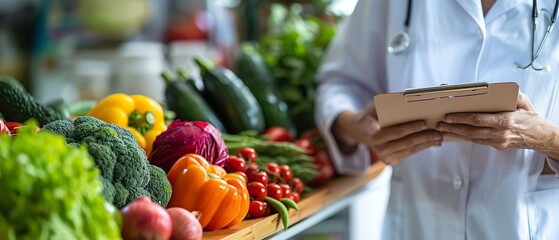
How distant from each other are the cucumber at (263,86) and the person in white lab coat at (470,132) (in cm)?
43

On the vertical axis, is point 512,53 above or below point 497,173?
above

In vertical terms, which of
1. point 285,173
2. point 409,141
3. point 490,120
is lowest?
point 285,173

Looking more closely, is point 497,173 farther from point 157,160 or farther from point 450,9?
point 157,160

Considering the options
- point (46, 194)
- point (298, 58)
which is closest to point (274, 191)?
point (46, 194)

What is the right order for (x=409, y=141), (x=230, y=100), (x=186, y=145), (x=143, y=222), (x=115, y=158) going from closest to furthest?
(x=143, y=222)
(x=115, y=158)
(x=186, y=145)
(x=409, y=141)
(x=230, y=100)

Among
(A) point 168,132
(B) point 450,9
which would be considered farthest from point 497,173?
(A) point 168,132

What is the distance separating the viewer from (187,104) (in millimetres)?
2127

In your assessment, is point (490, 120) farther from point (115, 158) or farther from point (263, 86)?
point (263, 86)

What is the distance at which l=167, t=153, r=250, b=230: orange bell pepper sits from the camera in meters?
1.41

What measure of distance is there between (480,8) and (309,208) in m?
0.62

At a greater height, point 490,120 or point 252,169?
point 490,120

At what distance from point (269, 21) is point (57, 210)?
226cm

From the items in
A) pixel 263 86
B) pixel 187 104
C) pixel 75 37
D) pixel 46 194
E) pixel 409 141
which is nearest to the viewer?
pixel 46 194

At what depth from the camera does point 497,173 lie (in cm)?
170
